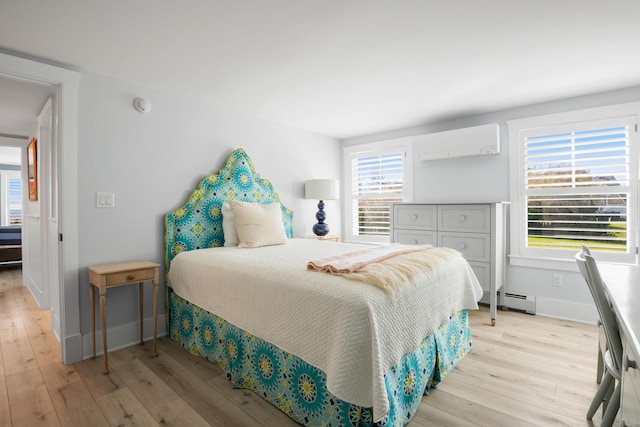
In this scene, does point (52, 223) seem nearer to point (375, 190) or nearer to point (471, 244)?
point (375, 190)

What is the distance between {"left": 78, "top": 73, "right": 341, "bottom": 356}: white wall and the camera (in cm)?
249

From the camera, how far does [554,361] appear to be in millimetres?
2346

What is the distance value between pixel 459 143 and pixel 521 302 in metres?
1.85

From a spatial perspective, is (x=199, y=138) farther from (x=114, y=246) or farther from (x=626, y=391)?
(x=626, y=391)

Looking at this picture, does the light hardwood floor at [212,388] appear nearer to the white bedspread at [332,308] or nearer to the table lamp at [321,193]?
the white bedspread at [332,308]

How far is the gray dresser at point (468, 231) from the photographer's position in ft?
10.3

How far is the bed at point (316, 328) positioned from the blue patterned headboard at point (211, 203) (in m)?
0.03

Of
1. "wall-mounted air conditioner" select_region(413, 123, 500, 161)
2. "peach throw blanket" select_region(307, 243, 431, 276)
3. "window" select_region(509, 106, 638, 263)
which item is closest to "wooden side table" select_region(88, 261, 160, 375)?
"peach throw blanket" select_region(307, 243, 431, 276)

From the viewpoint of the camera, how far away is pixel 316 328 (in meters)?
1.54

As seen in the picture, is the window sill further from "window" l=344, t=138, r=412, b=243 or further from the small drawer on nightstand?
the small drawer on nightstand

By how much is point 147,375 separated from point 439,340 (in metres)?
1.95

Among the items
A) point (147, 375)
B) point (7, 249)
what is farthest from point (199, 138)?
point (7, 249)

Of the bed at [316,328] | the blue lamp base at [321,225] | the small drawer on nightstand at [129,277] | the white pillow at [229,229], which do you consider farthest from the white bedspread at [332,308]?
the blue lamp base at [321,225]

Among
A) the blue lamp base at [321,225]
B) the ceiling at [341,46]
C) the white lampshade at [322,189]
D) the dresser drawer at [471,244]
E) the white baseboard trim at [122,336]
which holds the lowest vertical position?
the white baseboard trim at [122,336]
